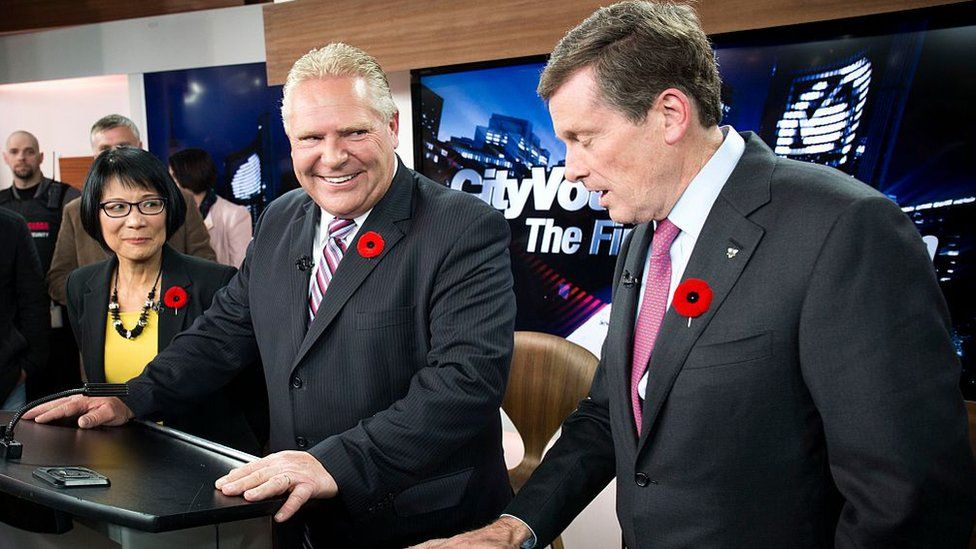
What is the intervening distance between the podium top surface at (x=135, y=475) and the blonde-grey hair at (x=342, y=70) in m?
0.74

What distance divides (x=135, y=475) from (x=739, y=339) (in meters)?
1.02

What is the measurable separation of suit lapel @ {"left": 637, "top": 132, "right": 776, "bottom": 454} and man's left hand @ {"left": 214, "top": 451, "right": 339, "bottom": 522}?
1.89ft

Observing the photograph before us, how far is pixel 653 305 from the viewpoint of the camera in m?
1.50

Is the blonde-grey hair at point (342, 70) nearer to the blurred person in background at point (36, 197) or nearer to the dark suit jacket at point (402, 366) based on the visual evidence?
the dark suit jacket at point (402, 366)

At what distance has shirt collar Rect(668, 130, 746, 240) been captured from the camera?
146cm

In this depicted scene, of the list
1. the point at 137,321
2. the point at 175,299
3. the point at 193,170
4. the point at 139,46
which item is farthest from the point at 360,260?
the point at 139,46

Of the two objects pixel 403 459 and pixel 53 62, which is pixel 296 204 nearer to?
pixel 403 459

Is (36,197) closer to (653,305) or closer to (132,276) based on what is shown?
(132,276)

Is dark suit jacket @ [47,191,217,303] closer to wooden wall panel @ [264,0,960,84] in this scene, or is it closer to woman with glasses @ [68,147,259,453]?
wooden wall panel @ [264,0,960,84]

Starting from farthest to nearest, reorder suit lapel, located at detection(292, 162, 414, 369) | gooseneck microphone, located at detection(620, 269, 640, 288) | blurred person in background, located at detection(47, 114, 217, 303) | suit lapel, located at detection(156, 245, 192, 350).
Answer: blurred person in background, located at detection(47, 114, 217, 303) → suit lapel, located at detection(156, 245, 192, 350) → suit lapel, located at detection(292, 162, 414, 369) → gooseneck microphone, located at detection(620, 269, 640, 288)

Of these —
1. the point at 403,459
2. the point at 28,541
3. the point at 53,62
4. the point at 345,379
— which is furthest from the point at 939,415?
the point at 53,62

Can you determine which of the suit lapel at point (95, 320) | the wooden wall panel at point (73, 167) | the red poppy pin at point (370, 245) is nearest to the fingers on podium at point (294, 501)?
the red poppy pin at point (370, 245)

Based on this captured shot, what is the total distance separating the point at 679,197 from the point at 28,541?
1453 mm

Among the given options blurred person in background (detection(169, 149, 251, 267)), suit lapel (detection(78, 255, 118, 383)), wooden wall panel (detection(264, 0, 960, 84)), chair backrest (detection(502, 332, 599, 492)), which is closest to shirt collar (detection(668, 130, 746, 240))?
chair backrest (detection(502, 332, 599, 492))
